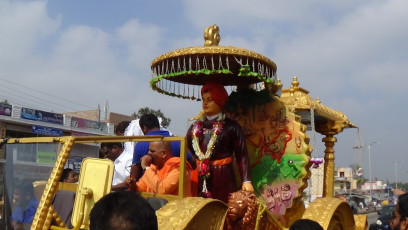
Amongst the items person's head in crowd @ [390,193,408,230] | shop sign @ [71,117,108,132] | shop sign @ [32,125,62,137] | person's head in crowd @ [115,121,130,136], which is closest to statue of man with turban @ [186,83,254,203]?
person's head in crowd @ [390,193,408,230]

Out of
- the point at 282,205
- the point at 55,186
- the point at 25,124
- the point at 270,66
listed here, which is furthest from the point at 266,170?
the point at 25,124

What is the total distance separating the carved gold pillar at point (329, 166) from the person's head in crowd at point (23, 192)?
12.4 ft

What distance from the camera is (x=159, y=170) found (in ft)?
11.2

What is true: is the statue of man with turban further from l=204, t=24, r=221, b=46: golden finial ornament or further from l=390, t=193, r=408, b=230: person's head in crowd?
l=390, t=193, r=408, b=230: person's head in crowd

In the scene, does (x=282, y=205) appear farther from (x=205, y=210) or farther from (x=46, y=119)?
(x=46, y=119)

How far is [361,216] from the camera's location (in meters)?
4.94

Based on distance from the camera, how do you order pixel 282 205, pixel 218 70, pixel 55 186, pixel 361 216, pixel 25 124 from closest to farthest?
pixel 55 186 < pixel 218 70 < pixel 282 205 < pixel 361 216 < pixel 25 124

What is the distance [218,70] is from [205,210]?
1439mm

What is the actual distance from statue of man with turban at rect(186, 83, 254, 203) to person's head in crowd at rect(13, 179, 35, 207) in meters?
1.48

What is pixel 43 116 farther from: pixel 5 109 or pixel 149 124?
pixel 149 124

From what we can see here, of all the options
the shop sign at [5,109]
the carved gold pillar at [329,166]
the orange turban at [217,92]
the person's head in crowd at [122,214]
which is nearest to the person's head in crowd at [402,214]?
the orange turban at [217,92]

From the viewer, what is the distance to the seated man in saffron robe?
3.18 meters

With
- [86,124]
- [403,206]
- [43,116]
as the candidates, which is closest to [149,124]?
[403,206]

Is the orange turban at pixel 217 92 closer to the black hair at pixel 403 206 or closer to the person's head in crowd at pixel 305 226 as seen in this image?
the black hair at pixel 403 206
